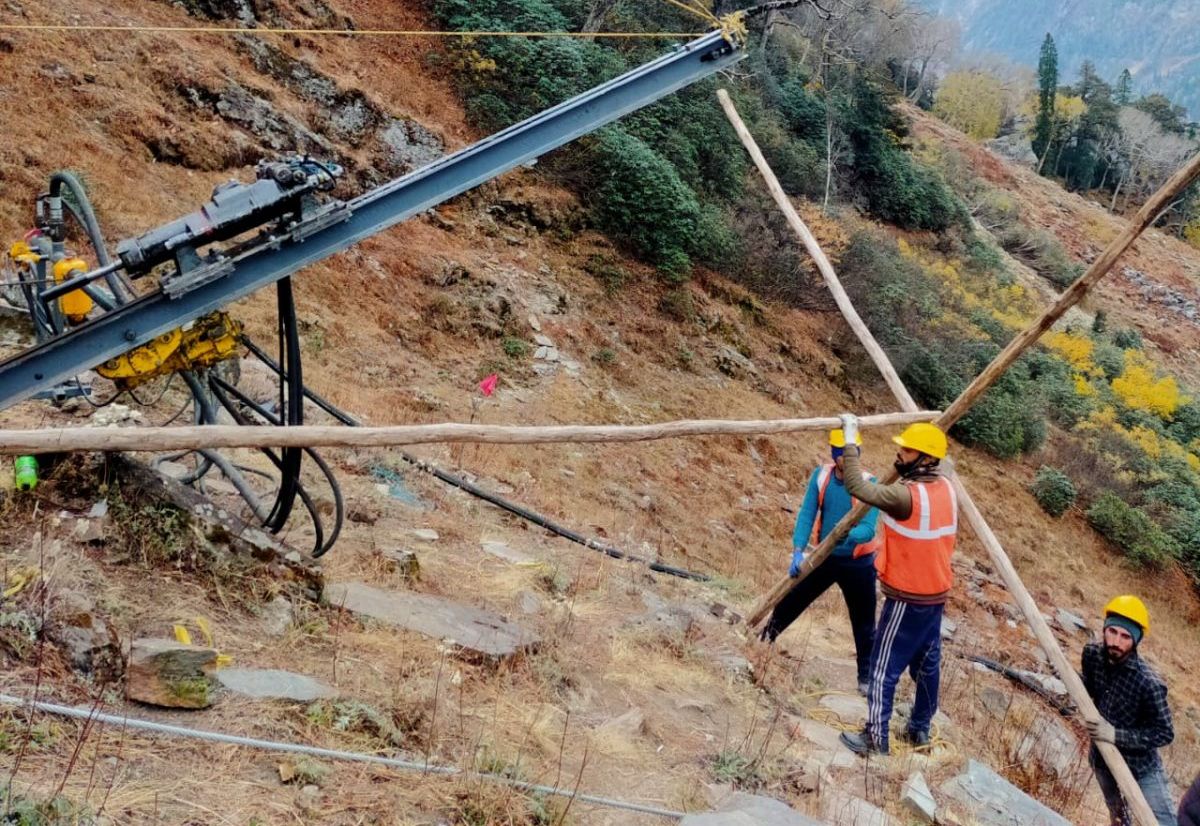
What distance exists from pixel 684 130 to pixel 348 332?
9.31m

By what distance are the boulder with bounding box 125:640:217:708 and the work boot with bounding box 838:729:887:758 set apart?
3435 mm

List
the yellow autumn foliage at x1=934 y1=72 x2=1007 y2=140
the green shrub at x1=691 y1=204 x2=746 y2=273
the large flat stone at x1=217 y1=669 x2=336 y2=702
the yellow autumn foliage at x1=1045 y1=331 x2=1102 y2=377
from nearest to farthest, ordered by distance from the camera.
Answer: the large flat stone at x1=217 y1=669 x2=336 y2=702 < the green shrub at x1=691 y1=204 x2=746 y2=273 < the yellow autumn foliage at x1=1045 y1=331 x2=1102 y2=377 < the yellow autumn foliage at x1=934 y1=72 x2=1007 y2=140

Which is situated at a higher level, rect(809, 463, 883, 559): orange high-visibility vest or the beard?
the beard

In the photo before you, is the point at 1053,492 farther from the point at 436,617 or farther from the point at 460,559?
the point at 436,617

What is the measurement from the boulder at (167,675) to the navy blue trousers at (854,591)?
12.6 ft

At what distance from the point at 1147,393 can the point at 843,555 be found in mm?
23113

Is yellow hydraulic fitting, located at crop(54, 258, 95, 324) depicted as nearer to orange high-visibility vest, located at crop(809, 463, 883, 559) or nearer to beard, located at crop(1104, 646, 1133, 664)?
orange high-visibility vest, located at crop(809, 463, 883, 559)

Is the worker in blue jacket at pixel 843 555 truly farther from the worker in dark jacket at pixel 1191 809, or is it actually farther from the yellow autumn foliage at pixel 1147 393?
the yellow autumn foliage at pixel 1147 393

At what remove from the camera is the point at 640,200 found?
1573 cm

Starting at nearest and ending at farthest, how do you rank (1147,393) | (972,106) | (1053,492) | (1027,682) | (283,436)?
(283,436) < (1027,682) < (1053,492) < (1147,393) < (972,106)

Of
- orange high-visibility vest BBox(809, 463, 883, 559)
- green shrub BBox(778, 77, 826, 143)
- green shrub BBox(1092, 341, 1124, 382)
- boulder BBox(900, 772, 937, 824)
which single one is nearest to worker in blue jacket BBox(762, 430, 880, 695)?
orange high-visibility vest BBox(809, 463, 883, 559)

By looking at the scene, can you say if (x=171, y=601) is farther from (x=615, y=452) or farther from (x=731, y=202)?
(x=731, y=202)

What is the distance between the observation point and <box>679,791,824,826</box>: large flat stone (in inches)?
134

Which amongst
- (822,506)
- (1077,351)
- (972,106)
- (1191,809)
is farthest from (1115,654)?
(972,106)
